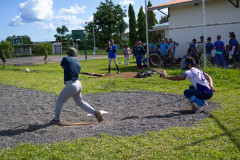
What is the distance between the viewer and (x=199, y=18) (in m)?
17.5

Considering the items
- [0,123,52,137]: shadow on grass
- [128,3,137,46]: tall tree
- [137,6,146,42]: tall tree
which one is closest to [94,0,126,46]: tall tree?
[128,3,137,46]: tall tree

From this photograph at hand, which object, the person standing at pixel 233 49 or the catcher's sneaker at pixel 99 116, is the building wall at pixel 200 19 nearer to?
the person standing at pixel 233 49

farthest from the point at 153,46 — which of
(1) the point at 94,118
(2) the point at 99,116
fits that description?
(2) the point at 99,116

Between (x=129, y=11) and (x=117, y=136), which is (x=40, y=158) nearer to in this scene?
(x=117, y=136)

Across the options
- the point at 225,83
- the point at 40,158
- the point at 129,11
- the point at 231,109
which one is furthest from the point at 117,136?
the point at 129,11

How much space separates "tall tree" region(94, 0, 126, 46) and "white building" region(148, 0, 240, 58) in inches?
1635

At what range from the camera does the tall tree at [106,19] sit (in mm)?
59625

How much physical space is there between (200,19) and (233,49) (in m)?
5.10

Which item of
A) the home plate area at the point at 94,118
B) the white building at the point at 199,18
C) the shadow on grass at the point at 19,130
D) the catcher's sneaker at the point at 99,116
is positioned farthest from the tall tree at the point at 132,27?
the shadow on grass at the point at 19,130

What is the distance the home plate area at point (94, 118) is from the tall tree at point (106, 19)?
168 ft

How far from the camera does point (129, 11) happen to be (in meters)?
54.4

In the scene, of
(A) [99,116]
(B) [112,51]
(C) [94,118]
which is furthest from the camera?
(B) [112,51]

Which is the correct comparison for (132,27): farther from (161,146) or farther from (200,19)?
(161,146)

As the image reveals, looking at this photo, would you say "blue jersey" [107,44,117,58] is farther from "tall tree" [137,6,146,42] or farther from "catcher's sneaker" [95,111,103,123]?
"tall tree" [137,6,146,42]
